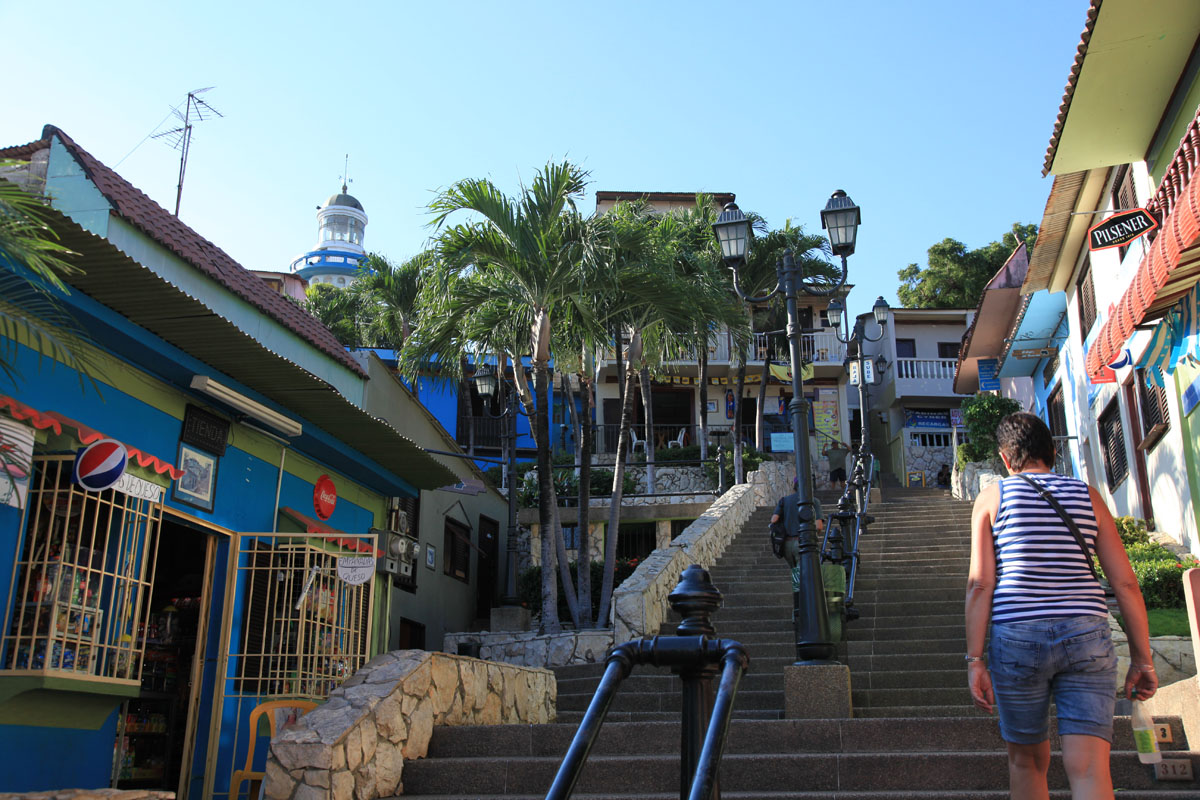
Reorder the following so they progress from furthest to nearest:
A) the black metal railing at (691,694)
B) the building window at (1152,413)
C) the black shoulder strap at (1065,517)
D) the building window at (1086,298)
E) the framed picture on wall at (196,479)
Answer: the building window at (1086,298) → the building window at (1152,413) → the framed picture on wall at (196,479) → the black shoulder strap at (1065,517) → the black metal railing at (691,694)

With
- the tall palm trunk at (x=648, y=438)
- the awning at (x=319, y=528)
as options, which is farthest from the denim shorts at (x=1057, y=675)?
the tall palm trunk at (x=648, y=438)

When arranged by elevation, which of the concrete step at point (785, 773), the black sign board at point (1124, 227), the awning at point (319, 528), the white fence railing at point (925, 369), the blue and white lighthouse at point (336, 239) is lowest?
the concrete step at point (785, 773)

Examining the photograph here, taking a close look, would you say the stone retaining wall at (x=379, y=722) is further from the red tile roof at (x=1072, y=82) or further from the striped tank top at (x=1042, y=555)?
the red tile roof at (x=1072, y=82)

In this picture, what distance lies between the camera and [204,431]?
8.34 metres

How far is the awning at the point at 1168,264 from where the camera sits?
7.17 metres

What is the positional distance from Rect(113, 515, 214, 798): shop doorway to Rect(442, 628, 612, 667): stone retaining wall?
424 cm

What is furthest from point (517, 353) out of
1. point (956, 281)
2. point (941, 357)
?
point (956, 281)

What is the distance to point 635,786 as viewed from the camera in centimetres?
599

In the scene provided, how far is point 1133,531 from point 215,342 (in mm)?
11692

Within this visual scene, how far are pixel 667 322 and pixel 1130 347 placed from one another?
6.21m

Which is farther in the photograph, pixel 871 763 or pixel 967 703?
pixel 967 703

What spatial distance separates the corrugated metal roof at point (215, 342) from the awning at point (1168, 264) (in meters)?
6.97

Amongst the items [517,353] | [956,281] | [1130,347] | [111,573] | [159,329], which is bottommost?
[111,573]

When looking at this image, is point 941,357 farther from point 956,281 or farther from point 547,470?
point 547,470
